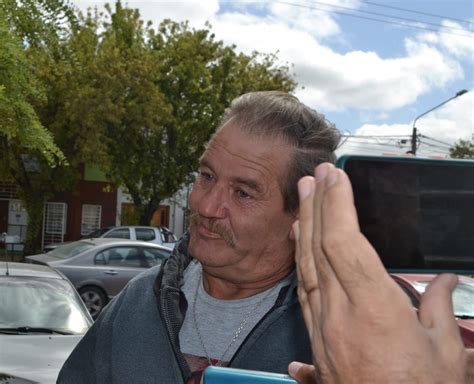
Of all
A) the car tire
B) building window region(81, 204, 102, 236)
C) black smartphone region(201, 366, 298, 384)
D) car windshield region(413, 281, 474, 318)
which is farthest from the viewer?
building window region(81, 204, 102, 236)

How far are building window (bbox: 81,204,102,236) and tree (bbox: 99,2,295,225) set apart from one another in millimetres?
5558

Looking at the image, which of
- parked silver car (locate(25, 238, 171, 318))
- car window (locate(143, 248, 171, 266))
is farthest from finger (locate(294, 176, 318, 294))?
car window (locate(143, 248, 171, 266))

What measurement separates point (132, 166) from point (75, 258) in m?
13.8

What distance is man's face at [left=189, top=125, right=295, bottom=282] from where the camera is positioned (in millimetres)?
1900

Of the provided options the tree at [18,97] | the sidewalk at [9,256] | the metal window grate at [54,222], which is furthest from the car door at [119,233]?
the tree at [18,97]

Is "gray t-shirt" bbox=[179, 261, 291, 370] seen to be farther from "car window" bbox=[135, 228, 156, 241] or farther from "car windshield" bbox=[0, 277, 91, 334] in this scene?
"car window" bbox=[135, 228, 156, 241]

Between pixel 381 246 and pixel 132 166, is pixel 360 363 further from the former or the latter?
pixel 132 166

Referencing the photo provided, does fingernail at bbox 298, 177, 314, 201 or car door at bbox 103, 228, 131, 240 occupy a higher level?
fingernail at bbox 298, 177, 314, 201

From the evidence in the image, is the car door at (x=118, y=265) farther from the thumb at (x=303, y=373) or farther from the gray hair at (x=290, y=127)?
the thumb at (x=303, y=373)

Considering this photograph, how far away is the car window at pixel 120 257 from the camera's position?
1143 cm

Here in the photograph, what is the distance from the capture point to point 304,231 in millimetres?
727

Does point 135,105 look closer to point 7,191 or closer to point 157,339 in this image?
point 7,191

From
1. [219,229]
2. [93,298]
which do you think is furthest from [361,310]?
[93,298]

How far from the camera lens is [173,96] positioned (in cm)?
2505
